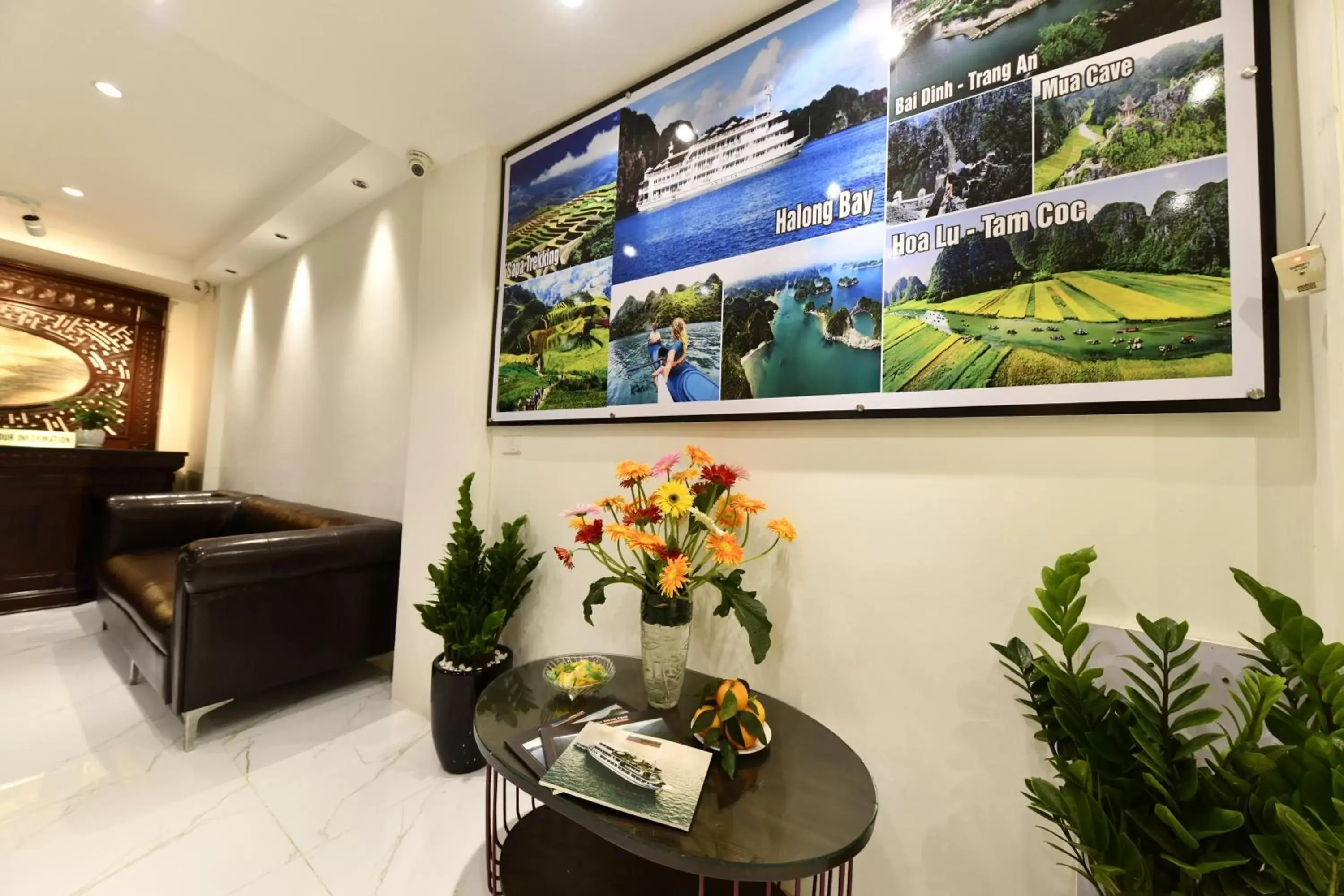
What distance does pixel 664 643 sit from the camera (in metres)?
1.17

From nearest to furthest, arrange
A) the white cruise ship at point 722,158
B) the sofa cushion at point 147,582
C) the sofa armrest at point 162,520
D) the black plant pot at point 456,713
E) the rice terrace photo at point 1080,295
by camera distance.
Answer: the rice terrace photo at point 1080,295 → the white cruise ship at point 722,158 → the black plant pot at point 456,713 → the sofa cushion at point 147,582 → the sofa armrest at point 162,520

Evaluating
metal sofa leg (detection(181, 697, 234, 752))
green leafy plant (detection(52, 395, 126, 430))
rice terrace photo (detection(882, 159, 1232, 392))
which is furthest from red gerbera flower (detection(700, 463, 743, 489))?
green leafy plant (detection(52, 395, 126, 430))

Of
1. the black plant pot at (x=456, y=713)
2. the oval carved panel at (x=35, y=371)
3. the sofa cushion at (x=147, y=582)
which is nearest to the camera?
the black plant pot at (x=456, y=713)

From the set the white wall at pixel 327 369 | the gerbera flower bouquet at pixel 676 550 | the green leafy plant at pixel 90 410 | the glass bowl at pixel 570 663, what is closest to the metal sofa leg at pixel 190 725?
the white wall at pixel 327 369

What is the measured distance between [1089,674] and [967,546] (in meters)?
0.33

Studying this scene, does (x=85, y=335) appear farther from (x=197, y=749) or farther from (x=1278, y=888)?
(x=1278, y=888)

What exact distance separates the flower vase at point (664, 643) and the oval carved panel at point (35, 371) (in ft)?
18.4

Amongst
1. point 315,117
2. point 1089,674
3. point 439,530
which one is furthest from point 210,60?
point 1089,674

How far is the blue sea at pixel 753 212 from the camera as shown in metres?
1.25

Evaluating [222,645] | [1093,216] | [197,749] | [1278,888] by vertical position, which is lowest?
[197,749]

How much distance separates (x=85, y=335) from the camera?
13.2 feet

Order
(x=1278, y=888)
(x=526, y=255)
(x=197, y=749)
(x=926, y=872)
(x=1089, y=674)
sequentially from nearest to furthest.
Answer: (x=1278, y=888) < (x=1089, y=674) < (x=926, y=872) < (x=197, y=749) < (x=526, y=255)

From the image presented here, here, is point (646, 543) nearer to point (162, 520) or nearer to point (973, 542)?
point (973, 542)

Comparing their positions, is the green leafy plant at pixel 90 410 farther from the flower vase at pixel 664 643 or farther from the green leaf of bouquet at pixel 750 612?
the green leaf of bouquet at pixel 750 612
